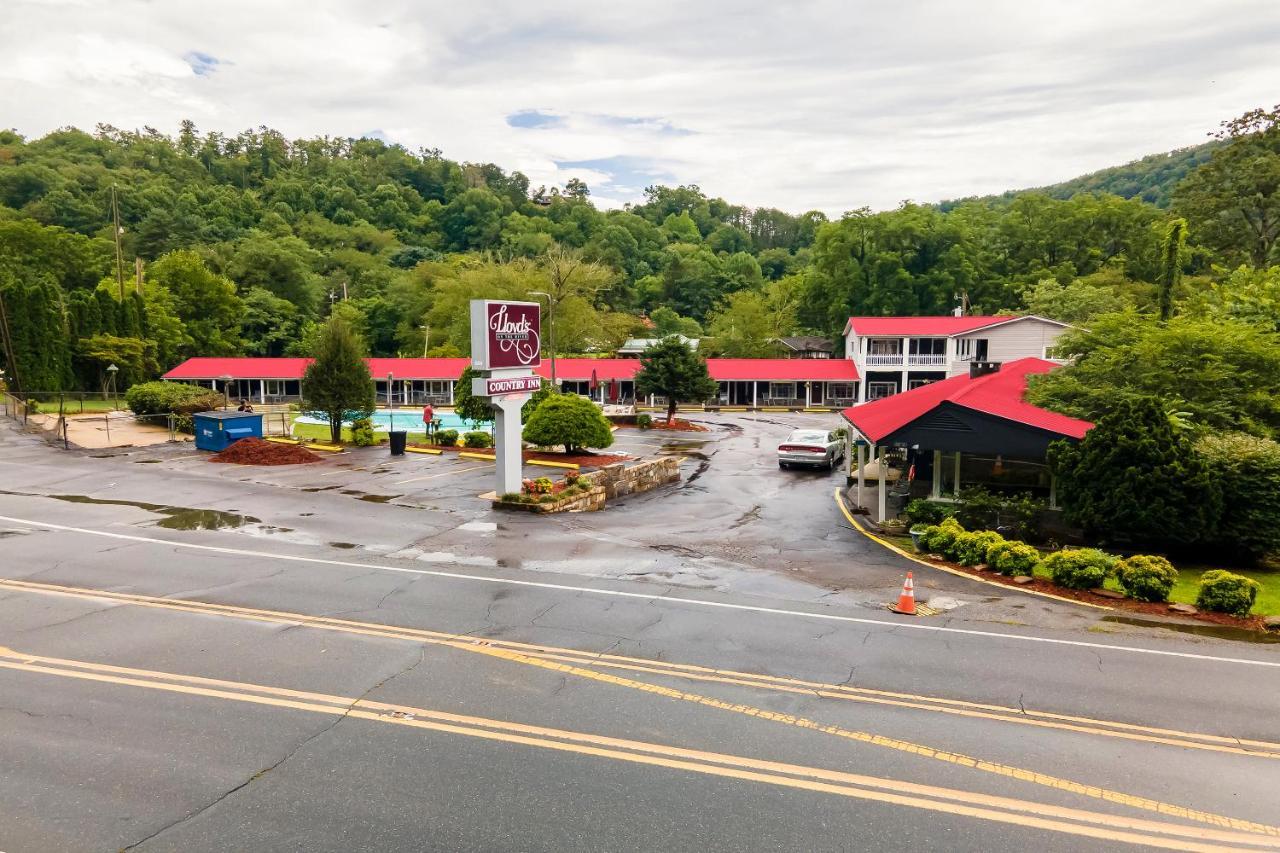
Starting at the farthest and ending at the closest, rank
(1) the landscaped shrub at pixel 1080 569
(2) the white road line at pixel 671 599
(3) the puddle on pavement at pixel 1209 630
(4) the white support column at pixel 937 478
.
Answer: (4) the white support column at pixel 937 478 → (1) the landscaped shrub at pixel 1080 569 → (3) the puddle on pavement at pixel 1209 630 → (2) the white road line at pixel 671 599

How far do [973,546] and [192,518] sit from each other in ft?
58.1

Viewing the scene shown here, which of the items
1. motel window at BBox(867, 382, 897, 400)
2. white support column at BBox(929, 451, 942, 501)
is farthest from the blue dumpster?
motel window at BBox(867, 382, 897, 400)

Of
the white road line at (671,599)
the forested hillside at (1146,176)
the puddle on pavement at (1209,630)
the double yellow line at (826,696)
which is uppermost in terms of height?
the forested hillside at (1146,176)

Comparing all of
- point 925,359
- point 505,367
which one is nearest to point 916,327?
point 925,359

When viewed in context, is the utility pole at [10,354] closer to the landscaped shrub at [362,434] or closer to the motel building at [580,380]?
the motel building at [580,380]

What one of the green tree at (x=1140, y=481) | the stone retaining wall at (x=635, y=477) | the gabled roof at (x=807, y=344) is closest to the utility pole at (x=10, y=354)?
the stone retaining wall at (x=635, y=477)

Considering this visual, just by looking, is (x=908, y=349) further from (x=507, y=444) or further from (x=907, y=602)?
(x=907, y=602)

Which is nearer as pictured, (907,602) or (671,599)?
(907,602)

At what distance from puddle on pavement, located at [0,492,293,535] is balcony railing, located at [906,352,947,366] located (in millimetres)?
50364

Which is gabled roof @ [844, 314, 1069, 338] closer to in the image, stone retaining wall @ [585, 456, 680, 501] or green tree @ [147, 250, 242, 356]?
stone retaining wall @ [585, 456, 680, 501]

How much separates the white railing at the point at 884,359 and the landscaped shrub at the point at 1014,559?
46073 mm

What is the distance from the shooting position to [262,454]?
28.3 metres

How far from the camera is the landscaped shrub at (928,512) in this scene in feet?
61.6

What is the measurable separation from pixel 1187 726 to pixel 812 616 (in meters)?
4.86
